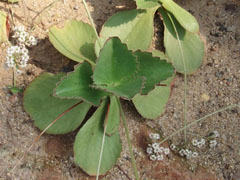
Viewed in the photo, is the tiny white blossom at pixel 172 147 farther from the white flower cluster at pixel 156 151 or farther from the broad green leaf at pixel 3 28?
the broad green leaf at pixel 3 28

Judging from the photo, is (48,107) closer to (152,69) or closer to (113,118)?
(113,118)

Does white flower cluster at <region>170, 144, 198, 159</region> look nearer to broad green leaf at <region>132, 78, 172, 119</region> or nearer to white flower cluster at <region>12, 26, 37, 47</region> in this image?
broad green leaf at <region>132, 78, 172, 119</region>

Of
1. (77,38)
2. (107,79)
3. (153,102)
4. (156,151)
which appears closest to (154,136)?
(156,151)

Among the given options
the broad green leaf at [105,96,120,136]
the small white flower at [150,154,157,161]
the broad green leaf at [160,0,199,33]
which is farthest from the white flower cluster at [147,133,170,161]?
the broad green leaf at [160,0,199,33]

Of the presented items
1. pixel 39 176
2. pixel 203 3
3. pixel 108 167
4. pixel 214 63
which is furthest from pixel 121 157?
pixel 203 3

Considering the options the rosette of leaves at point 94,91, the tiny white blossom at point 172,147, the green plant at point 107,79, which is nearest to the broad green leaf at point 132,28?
the green plant at point 107,79

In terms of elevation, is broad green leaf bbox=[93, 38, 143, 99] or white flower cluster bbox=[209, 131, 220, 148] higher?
broad green leaf bbox=[93, 38, 143, 99]
